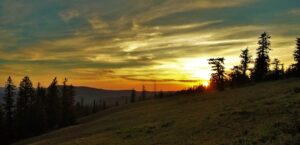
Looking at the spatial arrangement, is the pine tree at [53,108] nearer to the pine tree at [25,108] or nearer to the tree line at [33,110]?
the tree line at [33,110]

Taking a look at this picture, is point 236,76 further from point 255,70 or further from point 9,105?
point 9,105

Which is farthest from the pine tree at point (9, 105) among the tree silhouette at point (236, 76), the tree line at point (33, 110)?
the tree silhouette at point (236, 76)

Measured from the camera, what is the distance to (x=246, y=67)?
355 feet

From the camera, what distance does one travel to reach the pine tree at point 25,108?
91875 mm

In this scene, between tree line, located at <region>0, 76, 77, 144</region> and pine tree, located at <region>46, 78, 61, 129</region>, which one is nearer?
tree line, located at <region>0, 76, 77, 144</region>

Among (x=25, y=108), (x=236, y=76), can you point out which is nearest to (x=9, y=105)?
(x=25, y=108)

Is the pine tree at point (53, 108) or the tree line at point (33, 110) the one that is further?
the pine tree at point (53, 108)

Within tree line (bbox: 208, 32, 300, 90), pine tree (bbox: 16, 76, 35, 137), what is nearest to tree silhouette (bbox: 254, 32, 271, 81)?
tree line (bbox: 208, 32, 300, 90)

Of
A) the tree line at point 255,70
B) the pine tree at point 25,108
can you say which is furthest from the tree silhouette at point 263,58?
the pine tree at point 25,108

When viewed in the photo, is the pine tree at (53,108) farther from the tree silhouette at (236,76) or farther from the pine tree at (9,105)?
the tree silhouette at (236,76)

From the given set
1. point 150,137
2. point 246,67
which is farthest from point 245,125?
point 246,67

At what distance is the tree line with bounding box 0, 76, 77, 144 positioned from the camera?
9153cm

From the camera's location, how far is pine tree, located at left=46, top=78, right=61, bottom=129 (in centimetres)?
9781

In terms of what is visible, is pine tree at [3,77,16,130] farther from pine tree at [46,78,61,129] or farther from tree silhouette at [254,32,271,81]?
tree silhouette at [254,32,271,81]
